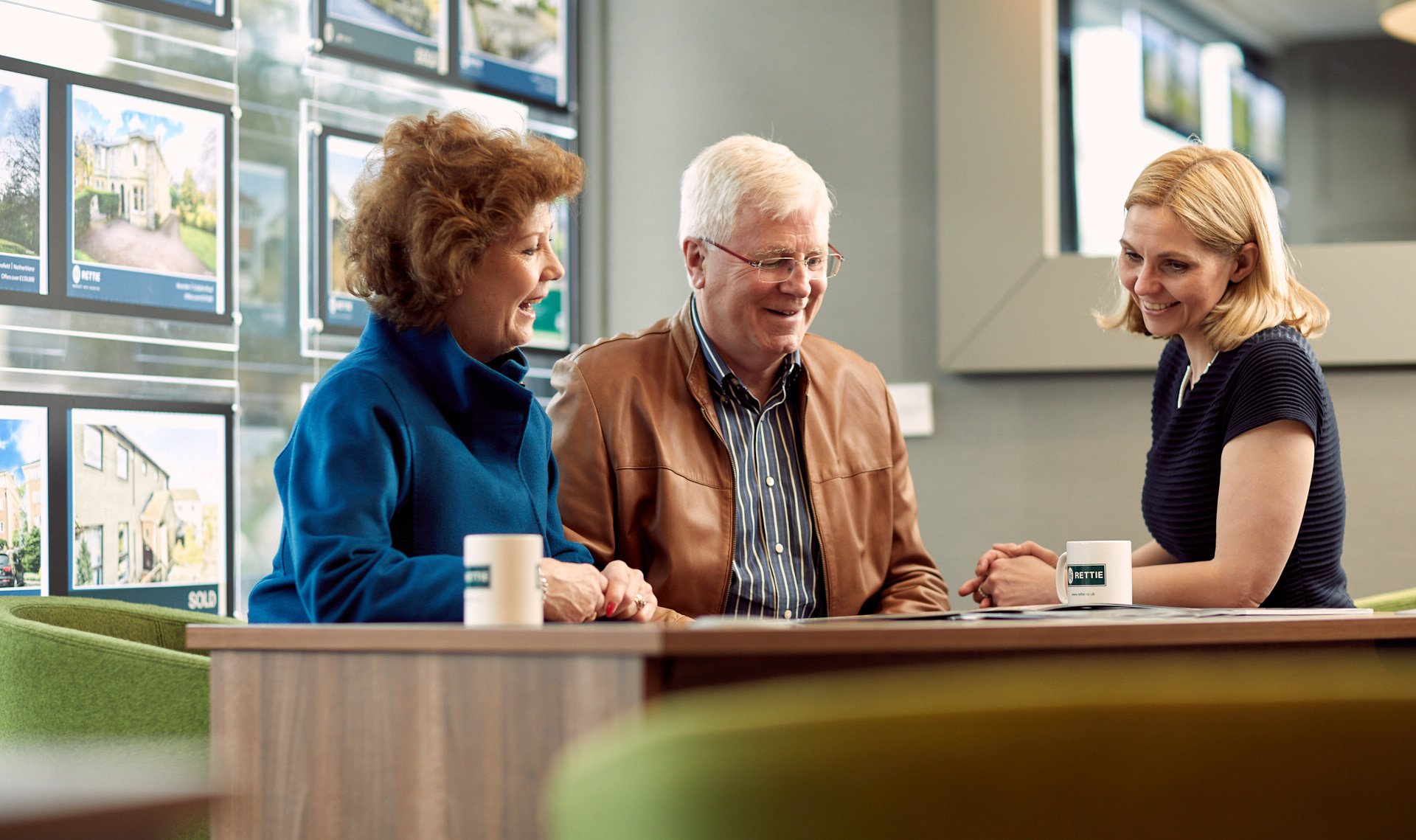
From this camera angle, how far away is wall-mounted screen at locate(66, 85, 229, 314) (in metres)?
2.54

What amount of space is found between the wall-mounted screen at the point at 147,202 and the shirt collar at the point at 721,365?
39.0 inches

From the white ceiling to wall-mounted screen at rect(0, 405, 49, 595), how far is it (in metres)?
2.80

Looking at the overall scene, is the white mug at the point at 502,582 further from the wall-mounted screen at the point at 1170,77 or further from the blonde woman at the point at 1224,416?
the wall-mounted screen at the point at 1170,77

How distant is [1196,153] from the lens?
7.75 feet

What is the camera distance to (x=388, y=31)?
10.5 ft

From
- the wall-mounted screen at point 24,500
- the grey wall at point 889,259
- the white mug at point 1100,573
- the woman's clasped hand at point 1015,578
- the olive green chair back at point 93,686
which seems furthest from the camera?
the grey wall at point 889,259

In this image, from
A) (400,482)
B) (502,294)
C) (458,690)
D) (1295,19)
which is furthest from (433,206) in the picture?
(1295,19)

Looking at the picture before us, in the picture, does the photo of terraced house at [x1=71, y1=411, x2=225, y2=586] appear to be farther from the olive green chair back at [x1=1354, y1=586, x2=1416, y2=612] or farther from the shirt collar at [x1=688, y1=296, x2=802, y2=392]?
the olive green chair back at [x1=1354, y1=586, x2=1416, y2=612]

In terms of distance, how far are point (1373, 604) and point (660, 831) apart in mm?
2066

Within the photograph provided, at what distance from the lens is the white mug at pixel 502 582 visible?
1369 mm

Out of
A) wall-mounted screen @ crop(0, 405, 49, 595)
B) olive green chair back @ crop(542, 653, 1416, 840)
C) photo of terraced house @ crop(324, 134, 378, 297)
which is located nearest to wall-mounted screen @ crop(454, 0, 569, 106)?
photo of terraced house @ crop(324, 134, 378, 297)

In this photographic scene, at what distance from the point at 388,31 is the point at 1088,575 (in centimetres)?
214

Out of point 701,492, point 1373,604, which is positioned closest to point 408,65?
point 701,492

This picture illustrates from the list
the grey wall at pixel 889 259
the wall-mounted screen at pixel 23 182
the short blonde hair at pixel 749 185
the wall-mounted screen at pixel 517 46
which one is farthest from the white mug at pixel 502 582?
the wall-mounted screen at pixel 517 46
